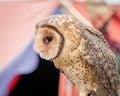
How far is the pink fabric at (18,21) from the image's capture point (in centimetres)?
140

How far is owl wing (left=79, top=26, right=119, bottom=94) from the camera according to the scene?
532 millimetres

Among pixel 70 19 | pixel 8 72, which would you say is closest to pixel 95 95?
pixel 70 19

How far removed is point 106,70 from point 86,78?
0.04 meters

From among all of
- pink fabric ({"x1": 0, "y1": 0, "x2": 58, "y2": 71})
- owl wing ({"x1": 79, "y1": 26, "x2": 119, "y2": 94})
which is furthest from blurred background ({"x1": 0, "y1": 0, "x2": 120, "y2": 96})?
owl wing ({"x1": 79, "y1": 26, "x2": 119, "y2": 94})

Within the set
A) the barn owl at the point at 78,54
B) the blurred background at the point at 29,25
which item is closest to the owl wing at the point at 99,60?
the barn owl at the point at 78,54

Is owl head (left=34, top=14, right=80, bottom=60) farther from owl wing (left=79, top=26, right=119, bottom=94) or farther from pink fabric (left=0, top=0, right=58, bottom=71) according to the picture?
pink fabric (left=0, top=0, right=58, bottom=71)

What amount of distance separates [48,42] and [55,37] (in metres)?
0.02

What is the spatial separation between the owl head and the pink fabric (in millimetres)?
859

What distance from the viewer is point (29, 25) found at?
Result: 146 centimetres

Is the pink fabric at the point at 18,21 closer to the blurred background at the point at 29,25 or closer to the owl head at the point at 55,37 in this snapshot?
the blurred background at the point at 29,25

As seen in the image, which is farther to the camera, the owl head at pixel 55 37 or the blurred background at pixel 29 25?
the blurred background at pixel 29 25

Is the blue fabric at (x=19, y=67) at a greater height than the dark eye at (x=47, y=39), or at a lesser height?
lesser

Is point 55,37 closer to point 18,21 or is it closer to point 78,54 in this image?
point 78,54

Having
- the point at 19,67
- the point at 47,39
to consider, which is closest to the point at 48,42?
the point at 47,39
